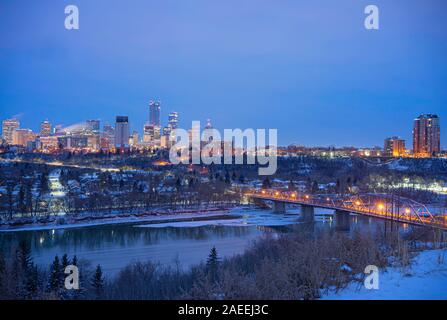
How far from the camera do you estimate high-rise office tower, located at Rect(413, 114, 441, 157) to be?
61344mm

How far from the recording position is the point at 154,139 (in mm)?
109438

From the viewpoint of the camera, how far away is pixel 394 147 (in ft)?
218

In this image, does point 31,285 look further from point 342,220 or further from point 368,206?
point 368,206

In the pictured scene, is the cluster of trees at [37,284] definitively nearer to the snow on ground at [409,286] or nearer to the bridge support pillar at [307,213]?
the snow on ground at [409,286]

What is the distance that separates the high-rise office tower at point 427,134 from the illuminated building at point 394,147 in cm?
216

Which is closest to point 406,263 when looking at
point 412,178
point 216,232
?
point 216,232

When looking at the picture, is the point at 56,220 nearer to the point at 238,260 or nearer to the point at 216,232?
the point at 216,232

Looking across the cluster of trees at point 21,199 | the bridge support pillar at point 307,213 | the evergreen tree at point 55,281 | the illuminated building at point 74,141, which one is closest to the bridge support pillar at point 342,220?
the bridge support pillar at point 307,213

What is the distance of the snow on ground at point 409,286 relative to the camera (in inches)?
183

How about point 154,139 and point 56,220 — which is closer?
point 56,220

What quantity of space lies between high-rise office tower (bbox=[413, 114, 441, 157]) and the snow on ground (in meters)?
59.9

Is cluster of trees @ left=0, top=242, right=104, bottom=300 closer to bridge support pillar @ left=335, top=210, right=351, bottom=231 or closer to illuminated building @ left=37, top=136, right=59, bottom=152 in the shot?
bridge support pillar @ left=335, top=210, right=351, bottom=231

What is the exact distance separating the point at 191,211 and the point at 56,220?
7.89 m
